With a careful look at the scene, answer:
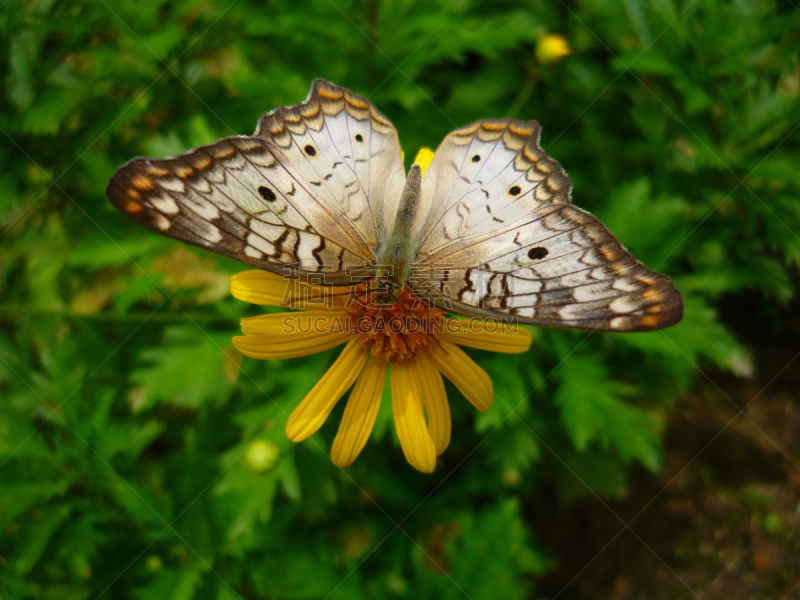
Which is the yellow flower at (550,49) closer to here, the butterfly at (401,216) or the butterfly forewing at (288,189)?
the butterfly at (401,216)

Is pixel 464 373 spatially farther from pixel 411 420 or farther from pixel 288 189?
pixel 288 189

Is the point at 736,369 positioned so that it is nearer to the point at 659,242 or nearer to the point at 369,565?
the point at 659,242

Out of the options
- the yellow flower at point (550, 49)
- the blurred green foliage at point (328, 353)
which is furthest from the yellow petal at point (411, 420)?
the yellow flower at point (550, 49)

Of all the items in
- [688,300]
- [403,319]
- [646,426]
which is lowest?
[646,426]

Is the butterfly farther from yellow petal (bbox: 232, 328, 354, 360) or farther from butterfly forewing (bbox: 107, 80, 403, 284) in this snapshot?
yellow petal (bbox: 232, 328, 354, 360)

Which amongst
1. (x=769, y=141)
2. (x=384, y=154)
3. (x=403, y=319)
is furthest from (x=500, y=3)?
(x=403, y=319)

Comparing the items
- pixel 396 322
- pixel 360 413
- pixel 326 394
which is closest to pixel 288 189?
pixel 396 322

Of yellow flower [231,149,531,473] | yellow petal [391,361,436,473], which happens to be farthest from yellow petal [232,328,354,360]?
yellow petal [391,361,436,473]
